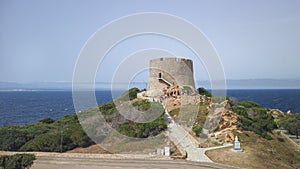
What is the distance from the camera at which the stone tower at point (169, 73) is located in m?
29.0

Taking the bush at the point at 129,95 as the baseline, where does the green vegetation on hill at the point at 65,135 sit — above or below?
below

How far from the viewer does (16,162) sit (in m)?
11.7

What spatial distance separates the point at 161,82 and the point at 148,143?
1288 centimetres

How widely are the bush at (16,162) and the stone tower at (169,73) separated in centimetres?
1874

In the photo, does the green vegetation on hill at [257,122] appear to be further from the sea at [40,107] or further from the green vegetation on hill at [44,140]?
the sea at [40,107]

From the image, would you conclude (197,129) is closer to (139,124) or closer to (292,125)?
(139,124)

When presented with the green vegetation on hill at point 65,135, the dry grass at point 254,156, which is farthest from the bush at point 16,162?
the dry grass at point 254,156

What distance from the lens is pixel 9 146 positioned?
18516 mm

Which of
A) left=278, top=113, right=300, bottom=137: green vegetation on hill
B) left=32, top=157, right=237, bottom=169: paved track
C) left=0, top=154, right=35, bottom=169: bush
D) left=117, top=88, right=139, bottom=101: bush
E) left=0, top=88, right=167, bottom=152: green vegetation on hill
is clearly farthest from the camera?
left=117, top=88, right=139, bottom=101: bush

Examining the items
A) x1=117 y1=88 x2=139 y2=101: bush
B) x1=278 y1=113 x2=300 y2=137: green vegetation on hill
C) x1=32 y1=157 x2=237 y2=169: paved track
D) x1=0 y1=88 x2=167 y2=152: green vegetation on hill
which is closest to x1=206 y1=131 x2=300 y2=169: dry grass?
x1=32 y1=157 x2=237 y2=169: paved track

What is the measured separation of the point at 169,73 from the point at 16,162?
64.7ft

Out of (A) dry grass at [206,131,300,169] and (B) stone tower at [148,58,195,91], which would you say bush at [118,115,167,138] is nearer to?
(A) dry grass at [206,131,300,169]

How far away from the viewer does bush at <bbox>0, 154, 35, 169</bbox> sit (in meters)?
11.4

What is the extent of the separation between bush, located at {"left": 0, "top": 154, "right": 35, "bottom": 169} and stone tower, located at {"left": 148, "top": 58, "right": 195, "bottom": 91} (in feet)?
61.5
